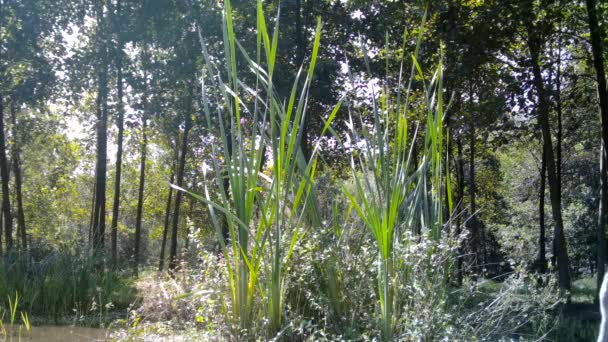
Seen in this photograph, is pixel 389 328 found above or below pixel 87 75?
below

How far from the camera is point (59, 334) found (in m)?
7.29

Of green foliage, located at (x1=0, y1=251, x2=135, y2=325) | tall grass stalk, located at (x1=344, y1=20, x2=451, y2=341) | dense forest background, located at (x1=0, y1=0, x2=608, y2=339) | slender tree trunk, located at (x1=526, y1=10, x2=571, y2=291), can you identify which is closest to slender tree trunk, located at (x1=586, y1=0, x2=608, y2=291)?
dense forest background, located at (x1=0, y1=0, x2=608, y2=339)

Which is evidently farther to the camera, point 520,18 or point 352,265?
point 520,18

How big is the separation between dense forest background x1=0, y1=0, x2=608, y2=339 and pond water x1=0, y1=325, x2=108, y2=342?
2.19 feet

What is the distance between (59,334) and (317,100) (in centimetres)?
1008

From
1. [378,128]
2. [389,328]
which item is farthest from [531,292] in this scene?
[378,128]

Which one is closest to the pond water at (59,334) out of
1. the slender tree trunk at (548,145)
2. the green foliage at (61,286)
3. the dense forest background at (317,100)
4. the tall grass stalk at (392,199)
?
the green foliage at (61,286)

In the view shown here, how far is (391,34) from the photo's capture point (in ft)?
53.0

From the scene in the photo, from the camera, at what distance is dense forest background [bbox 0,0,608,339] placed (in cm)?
432

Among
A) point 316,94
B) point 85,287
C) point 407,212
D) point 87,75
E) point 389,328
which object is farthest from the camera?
point 87,75

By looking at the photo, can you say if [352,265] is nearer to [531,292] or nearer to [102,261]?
[531,292]

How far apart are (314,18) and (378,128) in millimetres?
13264

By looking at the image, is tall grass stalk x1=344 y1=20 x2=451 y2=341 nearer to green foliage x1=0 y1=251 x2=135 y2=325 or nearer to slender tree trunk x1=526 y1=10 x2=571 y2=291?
green foliage x1=0 y1=251 x2=135 y2=325

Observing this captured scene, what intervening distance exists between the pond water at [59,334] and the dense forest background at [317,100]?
67cm
